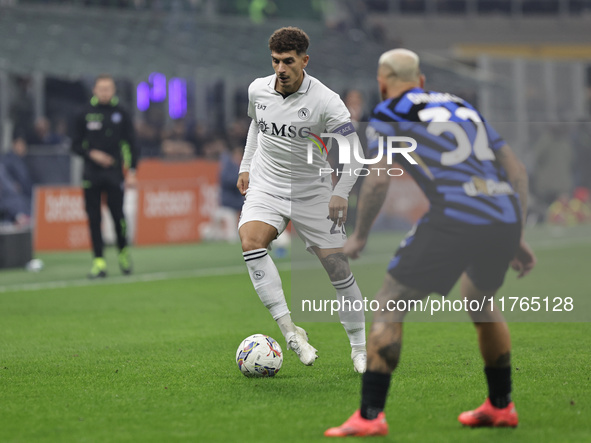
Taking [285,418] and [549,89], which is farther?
[549,89]

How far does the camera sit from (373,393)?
187 inches

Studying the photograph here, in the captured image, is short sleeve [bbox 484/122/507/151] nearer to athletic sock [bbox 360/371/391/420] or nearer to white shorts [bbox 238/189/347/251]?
athletic sock [bbox 360/371/391/420]

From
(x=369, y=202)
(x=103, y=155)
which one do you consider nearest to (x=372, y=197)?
(x=369, y=202)

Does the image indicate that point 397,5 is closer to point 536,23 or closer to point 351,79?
point 536,23

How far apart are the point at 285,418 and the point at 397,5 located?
38.6 metres

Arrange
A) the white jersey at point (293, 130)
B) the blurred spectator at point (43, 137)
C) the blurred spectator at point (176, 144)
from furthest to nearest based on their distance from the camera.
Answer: the blurred spectator at point (176, 144), the blurred spectator at point (43, 137), the white jersey at point (293, 130)

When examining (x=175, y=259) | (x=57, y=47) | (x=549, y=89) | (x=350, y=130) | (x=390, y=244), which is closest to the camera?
(x=350, y=130)

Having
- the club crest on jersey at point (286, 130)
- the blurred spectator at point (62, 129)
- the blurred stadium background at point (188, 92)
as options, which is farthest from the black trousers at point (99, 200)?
the blurred spectator at point (62, 129)

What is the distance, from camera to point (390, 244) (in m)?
11.8

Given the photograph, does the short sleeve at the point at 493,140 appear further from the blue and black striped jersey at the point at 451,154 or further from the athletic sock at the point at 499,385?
the athletic sock at the point at 499,385

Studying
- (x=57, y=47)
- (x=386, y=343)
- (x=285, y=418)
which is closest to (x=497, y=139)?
(x=386, y=343)

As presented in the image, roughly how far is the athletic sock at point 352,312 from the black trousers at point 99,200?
6815 mm

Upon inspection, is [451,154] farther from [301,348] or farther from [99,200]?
[99,200]

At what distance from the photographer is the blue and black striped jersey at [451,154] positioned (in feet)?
15.8
